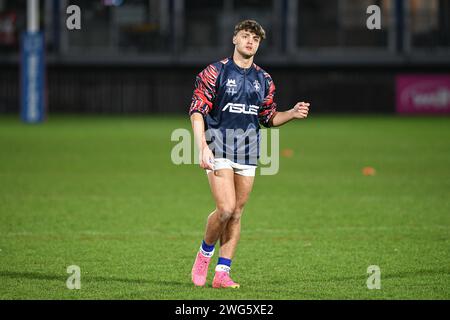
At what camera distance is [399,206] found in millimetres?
13281

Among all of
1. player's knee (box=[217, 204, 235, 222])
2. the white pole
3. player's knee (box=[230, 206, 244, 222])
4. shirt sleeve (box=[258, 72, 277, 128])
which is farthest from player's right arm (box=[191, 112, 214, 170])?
the white pole

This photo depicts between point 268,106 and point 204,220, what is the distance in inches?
169

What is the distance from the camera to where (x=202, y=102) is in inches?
305

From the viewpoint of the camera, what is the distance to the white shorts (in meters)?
7.81

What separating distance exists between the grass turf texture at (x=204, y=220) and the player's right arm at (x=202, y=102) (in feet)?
3.95

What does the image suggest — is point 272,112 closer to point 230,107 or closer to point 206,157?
point 230,107

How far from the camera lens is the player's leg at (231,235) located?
787cm

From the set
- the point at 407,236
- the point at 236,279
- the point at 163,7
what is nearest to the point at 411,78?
the point at 163,7

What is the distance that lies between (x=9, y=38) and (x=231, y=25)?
838cm

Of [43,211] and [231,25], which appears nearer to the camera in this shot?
[43,211]

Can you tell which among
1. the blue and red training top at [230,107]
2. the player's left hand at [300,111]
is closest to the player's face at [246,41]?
the blue and red training top at [230,107]

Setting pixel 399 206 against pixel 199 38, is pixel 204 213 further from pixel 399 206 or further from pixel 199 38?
pixel 199 38

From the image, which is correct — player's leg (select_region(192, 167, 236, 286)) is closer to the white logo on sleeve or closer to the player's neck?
the white logo on sleeve
